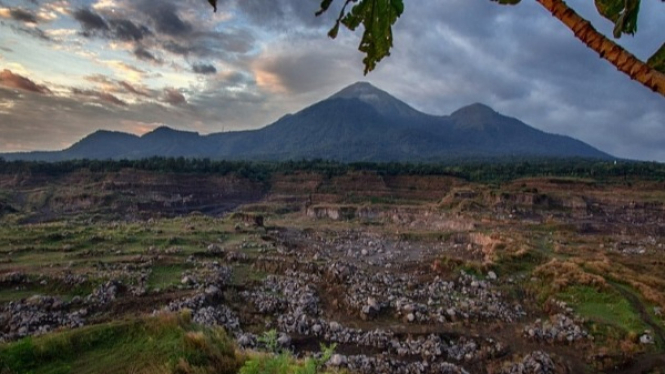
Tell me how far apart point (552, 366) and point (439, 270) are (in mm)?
9319

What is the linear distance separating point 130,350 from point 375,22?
7.34m

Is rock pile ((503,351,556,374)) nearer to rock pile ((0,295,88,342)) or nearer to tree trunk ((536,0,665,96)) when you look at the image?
tree trunk ((536,0,665,96))

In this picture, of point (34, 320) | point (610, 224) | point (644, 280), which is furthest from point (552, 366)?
point (610, 224)

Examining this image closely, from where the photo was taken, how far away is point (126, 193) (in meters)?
59.8

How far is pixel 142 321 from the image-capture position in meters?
8.09

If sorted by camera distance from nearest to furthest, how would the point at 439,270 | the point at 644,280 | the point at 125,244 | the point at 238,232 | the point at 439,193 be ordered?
the point at 644,280 → the point at 439,270 → the point at 125,244 → the point at 238,232 → the point at 439,193

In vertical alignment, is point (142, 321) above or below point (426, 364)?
above

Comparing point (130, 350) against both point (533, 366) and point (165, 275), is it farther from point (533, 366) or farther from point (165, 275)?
point (165, 275)

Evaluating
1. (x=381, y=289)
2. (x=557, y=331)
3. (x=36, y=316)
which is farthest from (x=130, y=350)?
(x=557, y=331)

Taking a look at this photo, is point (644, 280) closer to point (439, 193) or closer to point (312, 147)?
point (439, 193)

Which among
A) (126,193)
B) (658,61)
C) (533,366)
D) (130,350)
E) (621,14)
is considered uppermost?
(621,14)

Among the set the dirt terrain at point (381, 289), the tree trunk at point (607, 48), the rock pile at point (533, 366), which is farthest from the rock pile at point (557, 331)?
the tree trunk at point (607, 48)

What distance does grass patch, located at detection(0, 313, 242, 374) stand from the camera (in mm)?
6575

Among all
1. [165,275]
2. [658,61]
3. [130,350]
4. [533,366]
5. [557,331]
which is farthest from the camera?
[165,275]
